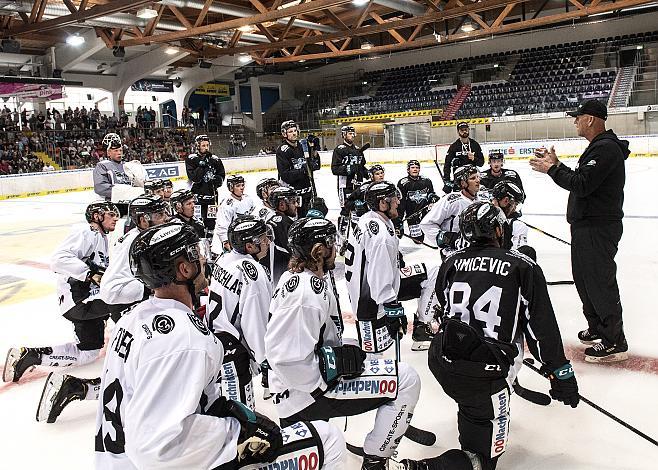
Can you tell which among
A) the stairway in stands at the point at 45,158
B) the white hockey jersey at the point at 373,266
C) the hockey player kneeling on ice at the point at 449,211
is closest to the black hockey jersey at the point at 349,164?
the hockey player kneeling on ice at the point at 449,211

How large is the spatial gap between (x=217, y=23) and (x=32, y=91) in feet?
25.2

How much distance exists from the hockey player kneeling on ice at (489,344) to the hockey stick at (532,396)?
0.96 metres

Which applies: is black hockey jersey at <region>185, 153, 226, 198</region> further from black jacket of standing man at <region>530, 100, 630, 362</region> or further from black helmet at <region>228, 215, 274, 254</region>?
black jacket of standing man at <region>530, 100, 630, 362</region>

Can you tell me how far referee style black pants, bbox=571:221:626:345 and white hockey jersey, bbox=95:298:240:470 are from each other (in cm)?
290

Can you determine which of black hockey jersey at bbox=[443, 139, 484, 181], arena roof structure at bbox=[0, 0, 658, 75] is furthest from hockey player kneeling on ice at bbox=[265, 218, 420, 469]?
arena roof structure at bbox=[0, 0, 658, 75]

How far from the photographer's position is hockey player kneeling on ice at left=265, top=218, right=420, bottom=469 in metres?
2.34

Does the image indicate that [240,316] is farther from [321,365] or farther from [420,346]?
[420,346]

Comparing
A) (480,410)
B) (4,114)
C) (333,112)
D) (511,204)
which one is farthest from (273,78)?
(480,410)

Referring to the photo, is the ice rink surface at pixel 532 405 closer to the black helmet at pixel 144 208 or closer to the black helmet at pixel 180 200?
the black helmet at pixel 144 208

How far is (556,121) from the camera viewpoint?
20.3 meters

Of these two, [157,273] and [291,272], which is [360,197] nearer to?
[291,272]

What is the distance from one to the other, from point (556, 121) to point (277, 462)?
20.7 meters

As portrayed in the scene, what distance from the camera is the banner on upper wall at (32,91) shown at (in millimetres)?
19922

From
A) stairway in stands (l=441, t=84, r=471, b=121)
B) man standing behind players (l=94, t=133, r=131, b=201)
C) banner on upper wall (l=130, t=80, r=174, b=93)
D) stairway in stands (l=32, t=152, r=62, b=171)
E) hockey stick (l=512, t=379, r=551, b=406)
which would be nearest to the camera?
hockey stick (l=512, t=379, r=551, b=406)
